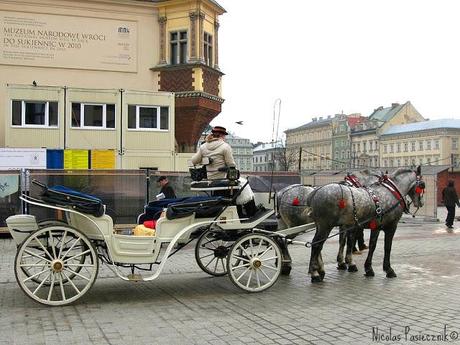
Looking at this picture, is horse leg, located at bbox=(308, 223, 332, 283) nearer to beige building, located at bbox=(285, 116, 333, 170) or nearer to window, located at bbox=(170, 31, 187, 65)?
window, located at bbox=(170, 31, 187, 65)

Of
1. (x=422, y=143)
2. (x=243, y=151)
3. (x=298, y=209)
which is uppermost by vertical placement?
(x=243, y=151)

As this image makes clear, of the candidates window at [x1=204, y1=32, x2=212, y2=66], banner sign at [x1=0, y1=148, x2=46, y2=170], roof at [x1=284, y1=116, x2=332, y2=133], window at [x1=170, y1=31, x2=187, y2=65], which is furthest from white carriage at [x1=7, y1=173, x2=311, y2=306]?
roof at [x1=284, y1=116, x2=332, y2=133]

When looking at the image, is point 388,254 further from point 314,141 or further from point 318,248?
point 314,141

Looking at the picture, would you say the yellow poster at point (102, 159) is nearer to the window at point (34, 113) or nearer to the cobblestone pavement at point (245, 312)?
the window at point (34, 113)

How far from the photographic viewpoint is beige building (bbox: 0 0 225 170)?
24297 mm

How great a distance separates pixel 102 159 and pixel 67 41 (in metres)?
6.29

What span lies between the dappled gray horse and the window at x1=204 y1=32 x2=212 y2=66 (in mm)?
18224

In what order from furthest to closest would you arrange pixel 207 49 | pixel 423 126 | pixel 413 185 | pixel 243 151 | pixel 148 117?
pixel 243 151, pixel 423 126, pixel 207 49, pixel 148 117, pixel 413 185

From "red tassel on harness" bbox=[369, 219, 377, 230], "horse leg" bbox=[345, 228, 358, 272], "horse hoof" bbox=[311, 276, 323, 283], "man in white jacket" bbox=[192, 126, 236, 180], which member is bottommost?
"horse hoof" bbox=[311, 276, 323, 283]

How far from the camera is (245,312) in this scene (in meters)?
6.66

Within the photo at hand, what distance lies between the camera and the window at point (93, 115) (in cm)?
2467

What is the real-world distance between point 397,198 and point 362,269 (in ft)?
5.06

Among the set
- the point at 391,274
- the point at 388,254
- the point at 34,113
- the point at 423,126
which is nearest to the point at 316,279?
the point at 391,274

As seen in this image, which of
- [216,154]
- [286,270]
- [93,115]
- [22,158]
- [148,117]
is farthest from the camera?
[148,117]
